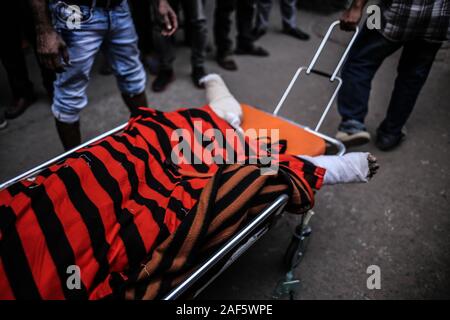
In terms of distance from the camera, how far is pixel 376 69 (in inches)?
85.1

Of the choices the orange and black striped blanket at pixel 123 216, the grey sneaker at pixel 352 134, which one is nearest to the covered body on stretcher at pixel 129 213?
the orange and black striped blanket at pixel 123 216

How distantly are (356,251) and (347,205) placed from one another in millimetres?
319

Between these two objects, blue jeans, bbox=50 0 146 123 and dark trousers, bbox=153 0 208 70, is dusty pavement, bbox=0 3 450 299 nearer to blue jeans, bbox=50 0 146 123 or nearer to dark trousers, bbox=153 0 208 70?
dark trousers, bbox=153 0 208 70

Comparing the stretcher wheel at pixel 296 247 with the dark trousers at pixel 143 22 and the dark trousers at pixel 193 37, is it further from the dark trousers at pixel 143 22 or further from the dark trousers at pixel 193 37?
the dark trousers at pixel 143 22

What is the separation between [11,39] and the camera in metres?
2.44

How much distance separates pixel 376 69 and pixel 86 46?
5.38 feet

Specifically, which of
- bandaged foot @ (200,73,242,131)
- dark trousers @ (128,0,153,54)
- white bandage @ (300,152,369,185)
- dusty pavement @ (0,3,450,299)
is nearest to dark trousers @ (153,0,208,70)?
dusty pavement @ (0,3,450,299)

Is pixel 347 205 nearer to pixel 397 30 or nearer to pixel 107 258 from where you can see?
pixel 397 30

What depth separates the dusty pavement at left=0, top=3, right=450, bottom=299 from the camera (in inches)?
67.1

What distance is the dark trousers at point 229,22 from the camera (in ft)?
10.0

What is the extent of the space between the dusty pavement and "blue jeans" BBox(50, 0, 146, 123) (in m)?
0.69

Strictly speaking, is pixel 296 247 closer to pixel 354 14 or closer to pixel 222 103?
pixel 222 103

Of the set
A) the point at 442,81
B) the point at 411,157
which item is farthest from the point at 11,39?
the point at 442,81

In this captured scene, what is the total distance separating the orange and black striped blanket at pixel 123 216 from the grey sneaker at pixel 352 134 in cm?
93
